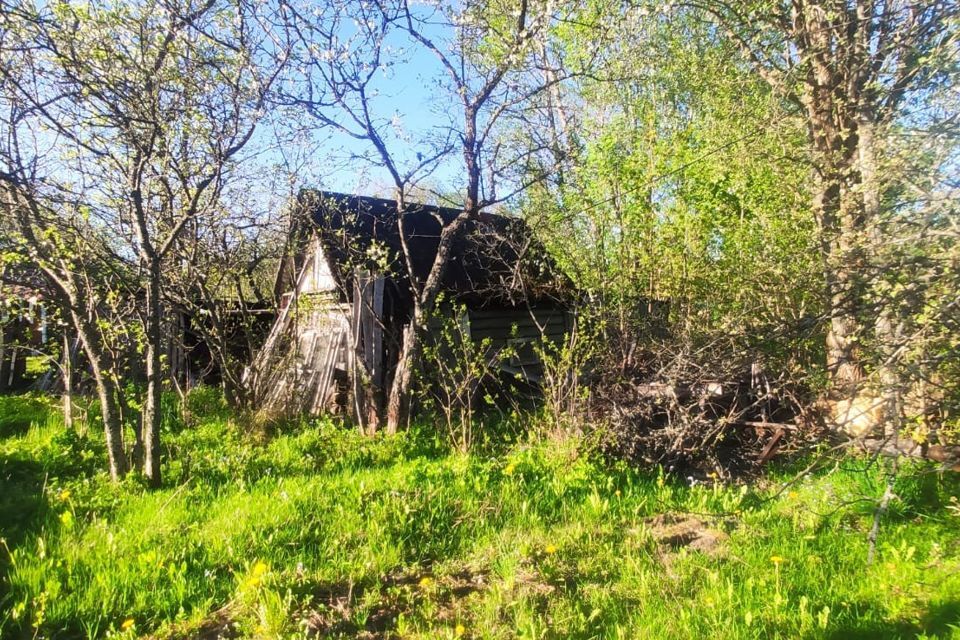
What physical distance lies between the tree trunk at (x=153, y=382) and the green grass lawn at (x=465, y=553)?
0.69ft

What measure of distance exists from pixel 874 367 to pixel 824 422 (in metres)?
2.41

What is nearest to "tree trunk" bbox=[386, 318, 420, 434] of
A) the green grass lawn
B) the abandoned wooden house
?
the abandoned wooden house

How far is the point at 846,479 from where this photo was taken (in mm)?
4680

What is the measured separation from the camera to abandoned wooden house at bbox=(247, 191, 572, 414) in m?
7.45

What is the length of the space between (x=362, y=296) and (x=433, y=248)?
7.94ft

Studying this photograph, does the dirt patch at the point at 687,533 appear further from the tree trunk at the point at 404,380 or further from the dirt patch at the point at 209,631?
the tree trunk at the point at 404,380

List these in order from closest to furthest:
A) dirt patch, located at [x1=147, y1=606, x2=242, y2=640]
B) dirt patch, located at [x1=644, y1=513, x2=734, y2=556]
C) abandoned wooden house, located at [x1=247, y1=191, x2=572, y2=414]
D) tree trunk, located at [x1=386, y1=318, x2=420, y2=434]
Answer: dirt patch, located at [x1=147, y1=606, x2=242, y2=640]
dirt patch, located at [x1=644, y1=513, x2=734, y2=556]
tree trunk, located at [x1=386, y1=318, x2=420, y2=434]
abandoned wooden house, located at [x1=247, y1=191, x2=572, y2=414]

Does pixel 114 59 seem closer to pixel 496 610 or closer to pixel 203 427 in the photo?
pixel 203 427

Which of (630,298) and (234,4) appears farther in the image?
(630,298)

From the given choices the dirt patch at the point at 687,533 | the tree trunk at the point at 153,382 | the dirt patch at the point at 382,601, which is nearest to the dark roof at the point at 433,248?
the tree trunk at the point at 153,382

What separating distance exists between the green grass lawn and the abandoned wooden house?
7.47 ft

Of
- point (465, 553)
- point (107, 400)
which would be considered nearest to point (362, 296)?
point (107, 400)

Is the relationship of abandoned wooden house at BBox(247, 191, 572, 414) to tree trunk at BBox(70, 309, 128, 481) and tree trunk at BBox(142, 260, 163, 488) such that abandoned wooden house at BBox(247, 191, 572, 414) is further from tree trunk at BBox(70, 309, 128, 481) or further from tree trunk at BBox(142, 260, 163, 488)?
tree trunk at BBox(70, 309, 128, 481)

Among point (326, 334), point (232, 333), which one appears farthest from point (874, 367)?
point (232, 333)
